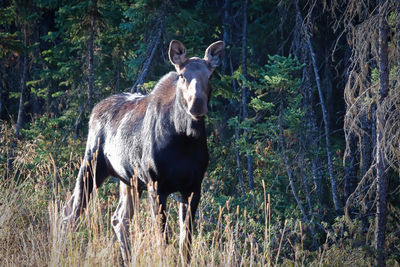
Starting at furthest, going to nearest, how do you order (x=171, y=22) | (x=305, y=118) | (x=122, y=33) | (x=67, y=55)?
(x=67, y=55)
(x=122, y=33)
(x=171, y=22)
(x=305, y=118)

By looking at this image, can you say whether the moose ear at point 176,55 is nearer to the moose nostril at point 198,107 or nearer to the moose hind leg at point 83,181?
the moose nostril at point 198,107

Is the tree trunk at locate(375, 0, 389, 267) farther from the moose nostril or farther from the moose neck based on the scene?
the moose nostril

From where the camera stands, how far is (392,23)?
693 cm

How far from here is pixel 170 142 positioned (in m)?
6.14

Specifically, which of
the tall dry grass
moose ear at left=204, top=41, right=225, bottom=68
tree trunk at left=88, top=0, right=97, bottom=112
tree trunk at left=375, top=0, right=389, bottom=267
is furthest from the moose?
tree trunk at left=88, top=0, right=97, bottom=112

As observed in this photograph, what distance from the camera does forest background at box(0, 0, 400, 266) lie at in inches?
250

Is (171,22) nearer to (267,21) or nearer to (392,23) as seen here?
(267,21)

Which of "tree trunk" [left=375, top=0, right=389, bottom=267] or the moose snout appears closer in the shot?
the moose snout

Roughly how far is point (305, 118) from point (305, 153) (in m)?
1.11

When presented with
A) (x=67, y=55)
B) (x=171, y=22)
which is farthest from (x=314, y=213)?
(x=67, y=55)

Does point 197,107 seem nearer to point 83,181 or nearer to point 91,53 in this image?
point 83,181

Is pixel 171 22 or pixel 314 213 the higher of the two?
pixel 171 22

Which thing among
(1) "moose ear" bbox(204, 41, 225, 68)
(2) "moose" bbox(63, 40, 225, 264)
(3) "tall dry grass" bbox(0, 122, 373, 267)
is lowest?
(3) "tall dry grass" bbox(0, 122, 373, 267)

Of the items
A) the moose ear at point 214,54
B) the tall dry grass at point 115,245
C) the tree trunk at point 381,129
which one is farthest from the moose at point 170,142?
the tree trunk at point 381,129
